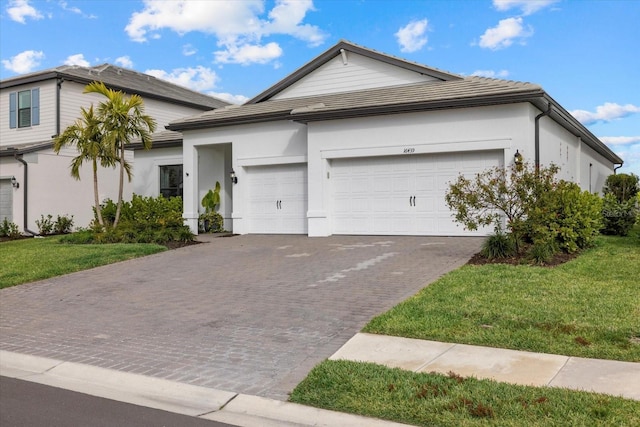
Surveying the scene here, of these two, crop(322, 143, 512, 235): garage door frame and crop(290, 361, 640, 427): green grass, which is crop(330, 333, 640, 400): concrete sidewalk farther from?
crop(322, 143, 512, 235): garage door frame

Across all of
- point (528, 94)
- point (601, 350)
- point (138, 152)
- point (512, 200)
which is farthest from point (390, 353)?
point (138, 152)

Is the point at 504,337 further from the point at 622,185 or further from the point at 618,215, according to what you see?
the point at 622,185

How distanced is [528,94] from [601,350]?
10080 millimetres

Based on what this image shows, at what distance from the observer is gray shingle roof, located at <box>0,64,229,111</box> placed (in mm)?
25073

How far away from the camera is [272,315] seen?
8594mm

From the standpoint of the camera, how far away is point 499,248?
12141 mm

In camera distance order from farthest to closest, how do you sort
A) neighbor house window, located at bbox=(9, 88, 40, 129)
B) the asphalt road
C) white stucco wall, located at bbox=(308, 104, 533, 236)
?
neighbor house window, located at bbox=(9, 88, 40, 129), white stucco wall, located at bbox=(308, 104, 533, 236), the asphalt road

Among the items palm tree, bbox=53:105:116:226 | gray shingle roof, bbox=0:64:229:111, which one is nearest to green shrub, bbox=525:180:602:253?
palm tree, bbox=53:105:116:226

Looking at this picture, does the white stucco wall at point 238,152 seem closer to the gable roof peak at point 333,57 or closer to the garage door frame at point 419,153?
the garage door frame at point 419,153

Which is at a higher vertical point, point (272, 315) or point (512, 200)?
point (512, 200)

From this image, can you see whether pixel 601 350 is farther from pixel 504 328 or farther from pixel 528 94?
pixel 528 94

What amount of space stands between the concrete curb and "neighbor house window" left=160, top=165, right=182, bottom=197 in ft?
56.0

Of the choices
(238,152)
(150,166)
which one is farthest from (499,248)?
(150,166)

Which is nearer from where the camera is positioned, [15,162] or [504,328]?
[504,328]
